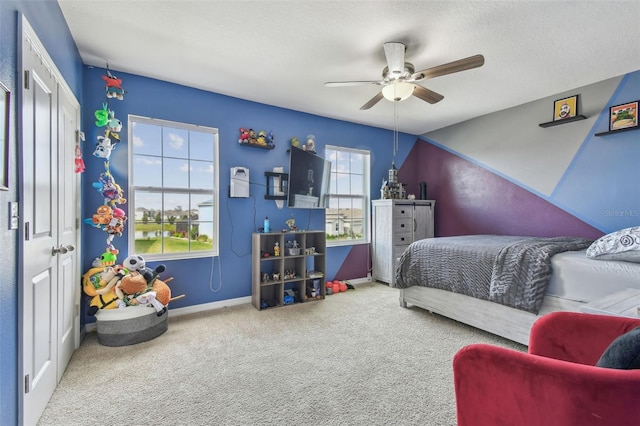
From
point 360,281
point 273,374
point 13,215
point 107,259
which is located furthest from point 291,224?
point 13,215

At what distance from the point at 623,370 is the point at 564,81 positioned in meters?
3.56

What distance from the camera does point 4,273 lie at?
4.10ft

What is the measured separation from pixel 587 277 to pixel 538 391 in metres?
1.79

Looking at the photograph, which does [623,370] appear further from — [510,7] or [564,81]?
[564,81]

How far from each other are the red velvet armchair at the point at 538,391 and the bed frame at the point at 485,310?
1.28 m

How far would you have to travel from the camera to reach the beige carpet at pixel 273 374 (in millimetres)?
1640

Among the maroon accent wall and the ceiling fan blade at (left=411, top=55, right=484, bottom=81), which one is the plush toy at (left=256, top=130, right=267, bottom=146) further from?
the maroon accent wall

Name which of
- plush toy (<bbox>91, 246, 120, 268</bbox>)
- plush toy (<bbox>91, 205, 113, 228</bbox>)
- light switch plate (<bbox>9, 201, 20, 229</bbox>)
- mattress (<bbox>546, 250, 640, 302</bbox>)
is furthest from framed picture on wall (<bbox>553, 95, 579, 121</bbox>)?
plush toy (<bbox>91, 246, 120, 268</bbox>)

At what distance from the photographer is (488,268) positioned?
8.43ft

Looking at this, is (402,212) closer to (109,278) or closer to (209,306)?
(209,306)

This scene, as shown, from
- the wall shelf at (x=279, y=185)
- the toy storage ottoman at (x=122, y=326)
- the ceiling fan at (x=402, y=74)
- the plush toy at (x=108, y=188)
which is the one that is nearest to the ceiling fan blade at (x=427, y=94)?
the ceiling fan at (x=402, y=74)

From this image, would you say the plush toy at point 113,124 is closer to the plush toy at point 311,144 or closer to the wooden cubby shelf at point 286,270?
the wooden cubby shelf at point 286,270

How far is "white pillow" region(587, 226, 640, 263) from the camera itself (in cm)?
200

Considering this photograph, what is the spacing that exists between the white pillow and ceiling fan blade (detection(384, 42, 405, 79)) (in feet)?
6.72
